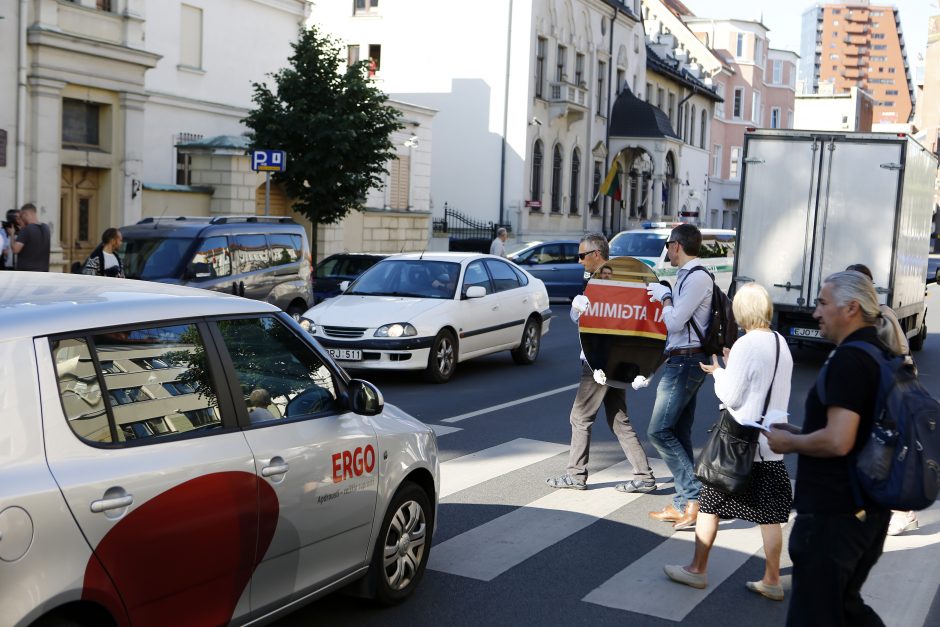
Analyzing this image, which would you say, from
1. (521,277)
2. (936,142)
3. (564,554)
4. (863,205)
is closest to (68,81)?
(521,277)

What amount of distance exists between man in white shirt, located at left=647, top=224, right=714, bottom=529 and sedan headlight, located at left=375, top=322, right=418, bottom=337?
5852 mm

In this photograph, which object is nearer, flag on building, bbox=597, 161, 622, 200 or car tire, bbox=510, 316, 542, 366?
car tire, bbox=510, 316, 542, 366

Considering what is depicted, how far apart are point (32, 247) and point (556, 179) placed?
1303 inches

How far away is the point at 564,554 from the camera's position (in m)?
6.68

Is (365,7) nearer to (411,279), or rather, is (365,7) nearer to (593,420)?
(411,279)

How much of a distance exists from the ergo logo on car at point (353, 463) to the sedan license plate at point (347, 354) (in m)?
7.77

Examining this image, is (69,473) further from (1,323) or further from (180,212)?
(180,212)

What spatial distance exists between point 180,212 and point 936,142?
11689 cm

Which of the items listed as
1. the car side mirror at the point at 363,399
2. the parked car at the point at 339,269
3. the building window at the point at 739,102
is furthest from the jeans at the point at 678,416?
the building window at the point at 739,102

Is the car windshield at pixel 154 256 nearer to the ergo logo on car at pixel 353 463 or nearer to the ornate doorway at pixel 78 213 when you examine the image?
the ornate doorway at pixel 78 213

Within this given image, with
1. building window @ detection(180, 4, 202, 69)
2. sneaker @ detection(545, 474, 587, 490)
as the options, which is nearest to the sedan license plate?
sneaker @ detection(545, 474, 587, 490)

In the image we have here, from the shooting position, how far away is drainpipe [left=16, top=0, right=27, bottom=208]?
21.2 meters

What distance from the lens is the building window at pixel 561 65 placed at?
45.0m

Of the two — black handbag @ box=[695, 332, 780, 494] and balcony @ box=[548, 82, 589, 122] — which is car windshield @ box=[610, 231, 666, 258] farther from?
black handbag @ box=[695, 332, 780, 494]
